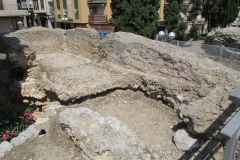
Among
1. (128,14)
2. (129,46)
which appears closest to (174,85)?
(129,46)

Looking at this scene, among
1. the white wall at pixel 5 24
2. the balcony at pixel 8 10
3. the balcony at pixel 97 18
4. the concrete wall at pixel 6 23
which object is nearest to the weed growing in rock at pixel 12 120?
the balcony at pixel 8 10

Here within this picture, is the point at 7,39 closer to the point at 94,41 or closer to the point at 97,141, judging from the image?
the point at 94,41

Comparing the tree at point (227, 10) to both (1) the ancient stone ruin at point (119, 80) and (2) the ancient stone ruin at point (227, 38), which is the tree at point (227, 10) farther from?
(1) the ancient stone ruin at point (119, 80)

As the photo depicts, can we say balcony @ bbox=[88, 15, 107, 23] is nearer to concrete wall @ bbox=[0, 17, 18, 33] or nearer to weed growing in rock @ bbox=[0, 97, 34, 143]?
concrete wall @ bbox=[0, 17, 18, 33]

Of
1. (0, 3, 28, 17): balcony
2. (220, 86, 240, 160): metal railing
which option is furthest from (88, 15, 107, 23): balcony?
(220, 86, 240, 160): metal railing

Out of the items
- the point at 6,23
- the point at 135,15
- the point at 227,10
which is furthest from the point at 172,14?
the point at 6,23

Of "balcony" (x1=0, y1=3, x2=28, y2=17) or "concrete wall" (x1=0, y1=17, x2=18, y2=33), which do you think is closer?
"balcony" (x1=0, y1=3, x2=28, y2=17)

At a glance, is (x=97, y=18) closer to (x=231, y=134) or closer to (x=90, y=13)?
(x=90, y=13)

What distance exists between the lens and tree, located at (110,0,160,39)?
13102 millimetres

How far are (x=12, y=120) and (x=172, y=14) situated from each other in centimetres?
1848

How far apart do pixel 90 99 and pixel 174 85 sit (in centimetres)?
200

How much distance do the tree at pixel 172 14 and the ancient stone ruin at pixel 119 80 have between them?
41.6ft

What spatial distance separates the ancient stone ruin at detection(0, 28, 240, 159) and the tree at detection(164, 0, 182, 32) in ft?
41.6

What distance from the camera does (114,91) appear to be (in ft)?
17.7
